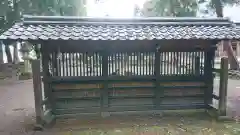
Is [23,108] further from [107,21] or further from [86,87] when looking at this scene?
[107,21]

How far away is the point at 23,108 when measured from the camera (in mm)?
7531

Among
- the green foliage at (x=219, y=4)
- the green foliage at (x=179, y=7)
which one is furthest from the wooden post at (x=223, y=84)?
the green foliage at (x=179, y=7)

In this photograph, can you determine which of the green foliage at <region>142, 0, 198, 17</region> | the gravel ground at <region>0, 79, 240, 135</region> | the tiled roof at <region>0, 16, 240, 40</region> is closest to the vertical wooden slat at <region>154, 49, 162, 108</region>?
the gravel ground at <region>0, 79, 240, 135</region>

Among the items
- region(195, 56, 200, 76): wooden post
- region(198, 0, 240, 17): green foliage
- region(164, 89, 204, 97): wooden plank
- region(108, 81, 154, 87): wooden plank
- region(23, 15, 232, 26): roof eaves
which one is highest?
region(198, 0, 240, 17): green foliage

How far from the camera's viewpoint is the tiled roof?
205 inches

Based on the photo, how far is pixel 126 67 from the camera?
20.3 ft

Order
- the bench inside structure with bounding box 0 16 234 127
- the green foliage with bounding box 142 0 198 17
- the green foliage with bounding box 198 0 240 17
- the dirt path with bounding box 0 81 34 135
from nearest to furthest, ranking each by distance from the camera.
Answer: the dirt path with bounding box 0 81 34 135 → the bench inside structure with bounding box 0 16 234 127 → the green foliage with bounding box 198 0 240 17 → the green foliage with bounding box 142 0 198 17

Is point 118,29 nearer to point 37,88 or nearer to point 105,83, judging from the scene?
point 105,83

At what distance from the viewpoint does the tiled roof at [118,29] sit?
520 cm

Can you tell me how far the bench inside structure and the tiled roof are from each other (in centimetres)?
2

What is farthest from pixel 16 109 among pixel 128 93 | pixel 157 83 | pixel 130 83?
pixel 157 83

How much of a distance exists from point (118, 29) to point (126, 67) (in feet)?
3.56

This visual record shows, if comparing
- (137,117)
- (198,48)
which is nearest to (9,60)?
(137,117)

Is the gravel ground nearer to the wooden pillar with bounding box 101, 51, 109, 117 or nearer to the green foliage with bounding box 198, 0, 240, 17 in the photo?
the wooden pillar with bounding box 101, 51, 109, 117
